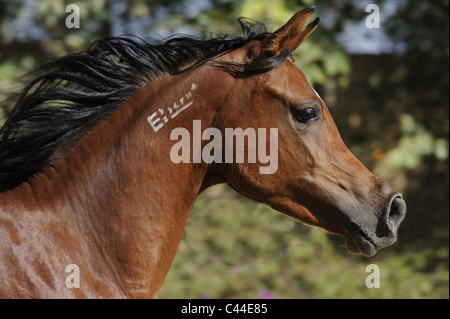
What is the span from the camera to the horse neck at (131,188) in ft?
6.68

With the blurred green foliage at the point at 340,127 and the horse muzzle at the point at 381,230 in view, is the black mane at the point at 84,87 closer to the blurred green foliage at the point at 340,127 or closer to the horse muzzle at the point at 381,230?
the horse muzzle at the point at 381,230

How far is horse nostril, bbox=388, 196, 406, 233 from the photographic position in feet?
7.20

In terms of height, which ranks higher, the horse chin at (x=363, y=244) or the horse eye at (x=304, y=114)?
the horse eye at (x=304, y=114)

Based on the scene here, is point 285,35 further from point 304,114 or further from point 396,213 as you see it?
point 396,213

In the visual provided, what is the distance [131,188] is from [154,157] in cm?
15

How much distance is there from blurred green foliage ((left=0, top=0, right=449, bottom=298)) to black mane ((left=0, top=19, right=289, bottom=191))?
84.2 inches

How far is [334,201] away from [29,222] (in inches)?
47.6

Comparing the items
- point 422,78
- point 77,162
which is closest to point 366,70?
point 422,78

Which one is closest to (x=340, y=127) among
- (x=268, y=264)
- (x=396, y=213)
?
(x=268, y=264)

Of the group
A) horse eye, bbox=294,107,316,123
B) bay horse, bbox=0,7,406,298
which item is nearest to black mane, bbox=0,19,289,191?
bay horse, bbox=0,7,406,298

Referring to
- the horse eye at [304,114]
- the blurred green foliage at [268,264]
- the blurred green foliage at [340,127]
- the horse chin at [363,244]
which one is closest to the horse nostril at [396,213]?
the horse chin at [363,244]

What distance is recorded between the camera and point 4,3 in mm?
5176

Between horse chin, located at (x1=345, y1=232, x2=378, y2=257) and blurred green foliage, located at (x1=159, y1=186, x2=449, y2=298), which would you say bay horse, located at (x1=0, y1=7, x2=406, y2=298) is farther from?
blurred green foliage, located at (x1=159, y1=186, x2=449, y2=298)

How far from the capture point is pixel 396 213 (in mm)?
2207
